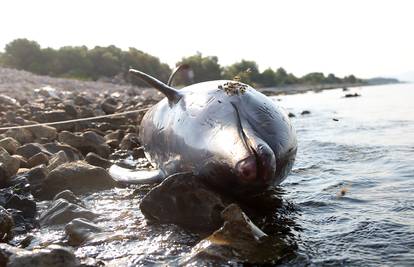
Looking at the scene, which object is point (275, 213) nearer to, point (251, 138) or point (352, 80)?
point (251, 138)

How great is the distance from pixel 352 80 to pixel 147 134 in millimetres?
168312

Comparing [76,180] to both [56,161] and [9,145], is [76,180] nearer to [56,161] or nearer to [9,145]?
[56,161]

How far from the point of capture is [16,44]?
7631 centimetres

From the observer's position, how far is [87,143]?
9.12m

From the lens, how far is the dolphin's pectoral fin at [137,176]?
6.04m

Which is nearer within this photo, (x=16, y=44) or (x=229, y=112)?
(x=229, y=112)

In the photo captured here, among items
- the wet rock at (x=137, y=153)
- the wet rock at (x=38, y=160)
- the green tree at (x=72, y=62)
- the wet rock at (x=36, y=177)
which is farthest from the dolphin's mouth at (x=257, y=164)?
the green tree at (x=72, y=62)

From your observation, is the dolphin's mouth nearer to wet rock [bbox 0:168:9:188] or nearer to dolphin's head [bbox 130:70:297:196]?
dolphin's head [bbox 130:70:297:196]

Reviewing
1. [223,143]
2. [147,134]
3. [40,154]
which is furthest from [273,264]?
[40,154]

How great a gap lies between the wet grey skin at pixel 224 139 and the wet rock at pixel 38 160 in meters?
2.02

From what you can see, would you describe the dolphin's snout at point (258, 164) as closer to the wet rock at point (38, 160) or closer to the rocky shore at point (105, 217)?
the rocky shore at point (105, 217)

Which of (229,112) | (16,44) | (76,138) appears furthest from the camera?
(16,44)

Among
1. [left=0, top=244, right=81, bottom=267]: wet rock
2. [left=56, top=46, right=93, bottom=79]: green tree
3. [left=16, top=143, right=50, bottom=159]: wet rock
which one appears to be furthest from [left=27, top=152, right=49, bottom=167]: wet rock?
[left=56, top=46, right=93, bottom=79]: green tree

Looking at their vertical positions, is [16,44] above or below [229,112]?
above
